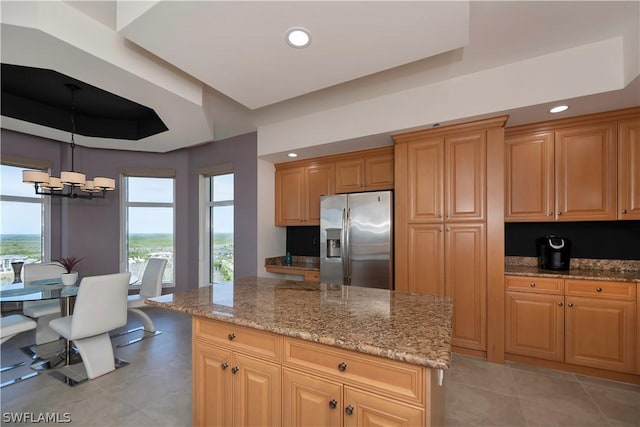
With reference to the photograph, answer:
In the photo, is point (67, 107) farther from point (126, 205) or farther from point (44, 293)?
point (44, 293)

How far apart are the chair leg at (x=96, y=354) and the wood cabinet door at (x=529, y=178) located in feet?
13.2

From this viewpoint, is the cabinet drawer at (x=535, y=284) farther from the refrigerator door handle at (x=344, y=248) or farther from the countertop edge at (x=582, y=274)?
the refrigerator door handle at (x=344, y=248)

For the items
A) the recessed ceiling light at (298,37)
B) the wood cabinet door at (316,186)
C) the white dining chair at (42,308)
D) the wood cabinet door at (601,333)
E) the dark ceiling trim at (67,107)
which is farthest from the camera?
the wood cabinet door at (316,186)

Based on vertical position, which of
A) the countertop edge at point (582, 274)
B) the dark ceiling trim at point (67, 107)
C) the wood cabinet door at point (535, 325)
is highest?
the dark ceiling trim at point (67, 107)

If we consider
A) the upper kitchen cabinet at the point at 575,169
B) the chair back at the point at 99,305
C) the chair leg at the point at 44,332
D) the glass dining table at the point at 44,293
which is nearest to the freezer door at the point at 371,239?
the upper kitchen cabinet at the point at 575,169

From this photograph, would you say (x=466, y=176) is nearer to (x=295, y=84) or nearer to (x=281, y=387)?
(x=295, y=84)

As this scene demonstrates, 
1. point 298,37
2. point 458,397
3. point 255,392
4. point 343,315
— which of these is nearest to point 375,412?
point 343,315

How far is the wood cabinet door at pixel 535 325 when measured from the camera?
8.41 feet

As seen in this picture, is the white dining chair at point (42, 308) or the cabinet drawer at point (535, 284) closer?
the cabinet drawer at point (535, 284)

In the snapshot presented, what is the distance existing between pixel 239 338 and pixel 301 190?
9.41 feet

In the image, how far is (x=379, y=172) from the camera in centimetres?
359

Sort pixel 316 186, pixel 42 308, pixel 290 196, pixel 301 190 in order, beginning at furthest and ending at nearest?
pixel 290 196 → pixel 301 190 → pixel 316 186 → pixel 42 308

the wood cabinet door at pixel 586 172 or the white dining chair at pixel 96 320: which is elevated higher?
the wood cabinet door at pixel 586 172

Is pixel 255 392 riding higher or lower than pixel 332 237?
lower
